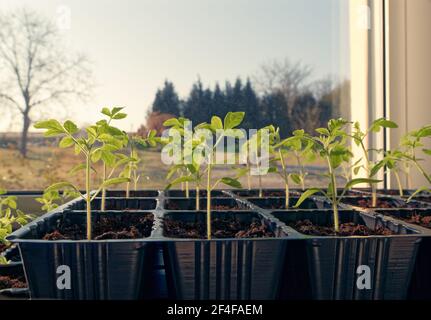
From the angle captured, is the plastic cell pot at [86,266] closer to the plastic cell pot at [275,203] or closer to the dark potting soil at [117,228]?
the dark potting soil at [117,228]

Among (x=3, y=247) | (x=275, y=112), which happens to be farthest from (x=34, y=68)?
(x=275, y=112)

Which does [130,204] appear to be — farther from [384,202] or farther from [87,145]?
[384,202]

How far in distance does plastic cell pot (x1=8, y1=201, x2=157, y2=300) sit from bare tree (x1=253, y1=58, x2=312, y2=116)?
1090 mm

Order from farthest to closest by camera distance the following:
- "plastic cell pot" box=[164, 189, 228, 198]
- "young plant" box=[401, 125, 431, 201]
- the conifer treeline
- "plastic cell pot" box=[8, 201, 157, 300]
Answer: the conifer treeline → "plastic cell pot" box=[164, 189, 228, 198] → "young plant" box=[401, 125, 431, 201] → "plastic cell pot" box=[8, 201, 157, 300]

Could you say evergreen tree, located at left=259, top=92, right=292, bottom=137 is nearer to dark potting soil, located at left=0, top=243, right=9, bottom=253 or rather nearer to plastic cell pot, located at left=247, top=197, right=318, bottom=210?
plastic cell pot, located at left=247, top=197, right=318, bottom=210

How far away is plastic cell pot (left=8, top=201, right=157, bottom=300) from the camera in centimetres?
78

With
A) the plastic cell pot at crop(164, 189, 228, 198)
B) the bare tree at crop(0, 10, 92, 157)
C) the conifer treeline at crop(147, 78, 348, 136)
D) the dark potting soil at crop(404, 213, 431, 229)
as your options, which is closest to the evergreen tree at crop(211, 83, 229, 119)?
the conifer treeline at crop(147, 78, 348, 136)

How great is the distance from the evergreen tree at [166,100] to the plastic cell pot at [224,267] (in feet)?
3.14

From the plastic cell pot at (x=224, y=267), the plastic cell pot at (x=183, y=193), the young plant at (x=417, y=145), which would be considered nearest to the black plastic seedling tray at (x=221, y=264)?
A: the plastic cell pot at (x=224, y=267)

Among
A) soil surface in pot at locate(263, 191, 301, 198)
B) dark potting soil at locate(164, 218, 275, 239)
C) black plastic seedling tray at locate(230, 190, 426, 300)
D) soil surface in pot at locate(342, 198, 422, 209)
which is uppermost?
soil surface in pot at locate(263, 191, 301, 198)

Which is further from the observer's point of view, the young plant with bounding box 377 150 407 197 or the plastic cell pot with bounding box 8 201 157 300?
the young plant with bounding box 377 150 407 197
